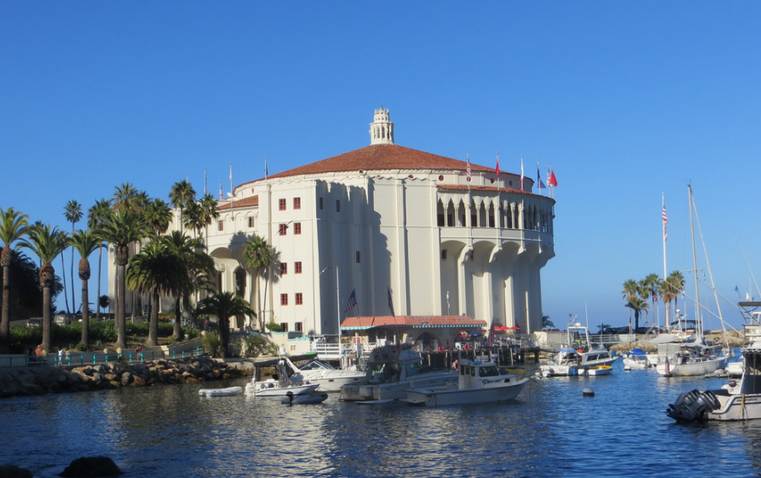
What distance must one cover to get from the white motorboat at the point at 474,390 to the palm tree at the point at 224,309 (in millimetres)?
36256

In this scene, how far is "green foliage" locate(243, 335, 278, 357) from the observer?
309 ft

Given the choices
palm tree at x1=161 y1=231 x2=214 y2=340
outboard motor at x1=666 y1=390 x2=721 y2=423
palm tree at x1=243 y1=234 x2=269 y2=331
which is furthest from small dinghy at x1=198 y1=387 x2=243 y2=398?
palm tree at x1=243 y1=234 x2=269 y2=331

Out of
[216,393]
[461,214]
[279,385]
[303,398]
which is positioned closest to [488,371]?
[303,398]

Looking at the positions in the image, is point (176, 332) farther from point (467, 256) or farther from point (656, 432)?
point (656, 432)

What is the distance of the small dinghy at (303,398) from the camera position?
198 ft

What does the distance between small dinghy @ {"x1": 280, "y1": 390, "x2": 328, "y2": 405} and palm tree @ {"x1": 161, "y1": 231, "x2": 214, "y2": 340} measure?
31655 millimetres

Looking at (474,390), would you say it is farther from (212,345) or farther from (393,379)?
(212,345)

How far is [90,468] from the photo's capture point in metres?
33.6

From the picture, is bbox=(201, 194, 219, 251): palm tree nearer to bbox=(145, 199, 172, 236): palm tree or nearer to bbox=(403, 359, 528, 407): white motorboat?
bbox=(145, 199, 172, 236): palm tree

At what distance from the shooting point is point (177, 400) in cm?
6344

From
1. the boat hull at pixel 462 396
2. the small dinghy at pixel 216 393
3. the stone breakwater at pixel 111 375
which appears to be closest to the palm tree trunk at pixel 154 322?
the stone breakwater at pixel 111 375

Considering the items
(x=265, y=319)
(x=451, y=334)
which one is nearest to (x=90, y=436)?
(x=265, y=319)

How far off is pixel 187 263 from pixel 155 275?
700cm

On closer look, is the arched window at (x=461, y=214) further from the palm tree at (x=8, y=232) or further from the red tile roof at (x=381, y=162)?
the palm tree at (x=8, y=232)
